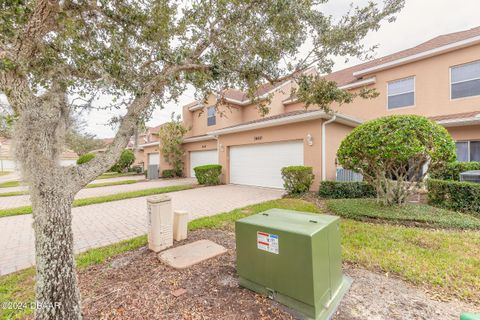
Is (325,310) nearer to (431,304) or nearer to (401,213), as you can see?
(431,304)

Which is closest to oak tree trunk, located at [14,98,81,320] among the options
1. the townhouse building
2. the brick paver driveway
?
the brick paver driveway

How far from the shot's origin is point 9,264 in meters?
3.80

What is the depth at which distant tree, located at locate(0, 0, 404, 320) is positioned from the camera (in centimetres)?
216

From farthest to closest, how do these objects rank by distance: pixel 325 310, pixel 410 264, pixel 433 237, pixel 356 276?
pixel 433 237 < pixel 410 264 < pixel 356 276 < pixel 325 310

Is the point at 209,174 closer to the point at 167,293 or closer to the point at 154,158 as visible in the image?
the point at 167,293

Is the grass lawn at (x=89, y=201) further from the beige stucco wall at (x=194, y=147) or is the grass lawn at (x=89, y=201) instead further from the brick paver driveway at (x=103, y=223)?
the beige stucco wall at (x=194, y=147)

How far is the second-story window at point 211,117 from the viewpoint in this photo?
16.9 meters

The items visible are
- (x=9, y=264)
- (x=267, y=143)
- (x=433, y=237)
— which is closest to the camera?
(x=9, y=264)

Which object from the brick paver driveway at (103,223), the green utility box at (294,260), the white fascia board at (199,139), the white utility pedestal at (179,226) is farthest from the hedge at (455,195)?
the white fascia board at (199,139)

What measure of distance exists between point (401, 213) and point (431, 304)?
12.8 feet

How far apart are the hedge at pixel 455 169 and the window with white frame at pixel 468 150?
1.59 m

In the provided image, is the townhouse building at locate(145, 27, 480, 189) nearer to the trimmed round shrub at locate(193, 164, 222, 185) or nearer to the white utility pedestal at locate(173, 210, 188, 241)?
the trimmed round shrub at locate(193, 164, 222, 185)

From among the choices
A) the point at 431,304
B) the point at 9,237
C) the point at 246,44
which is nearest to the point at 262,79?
the point at 246,44

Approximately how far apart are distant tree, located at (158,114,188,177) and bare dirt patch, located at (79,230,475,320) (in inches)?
549
